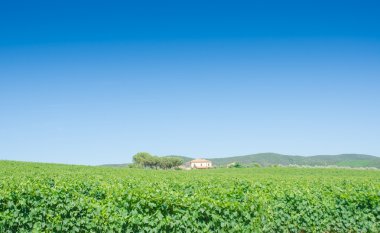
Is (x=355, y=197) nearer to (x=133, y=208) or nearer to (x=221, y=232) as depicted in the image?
(x=221, y=232)

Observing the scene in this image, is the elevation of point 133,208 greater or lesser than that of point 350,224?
greater

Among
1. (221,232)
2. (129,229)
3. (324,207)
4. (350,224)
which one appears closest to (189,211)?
(221,232)

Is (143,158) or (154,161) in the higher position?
(143,158)

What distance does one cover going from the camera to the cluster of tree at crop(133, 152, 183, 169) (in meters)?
134

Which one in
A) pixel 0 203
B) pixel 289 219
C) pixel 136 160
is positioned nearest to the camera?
pixel 0 203

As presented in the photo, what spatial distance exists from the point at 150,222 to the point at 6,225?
441 cm

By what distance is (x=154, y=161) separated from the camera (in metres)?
137

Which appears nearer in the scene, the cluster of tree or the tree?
the cluster of tree

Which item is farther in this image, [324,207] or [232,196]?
[324,207]

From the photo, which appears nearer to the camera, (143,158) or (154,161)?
(154,161)

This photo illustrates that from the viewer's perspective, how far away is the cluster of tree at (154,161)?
134 m

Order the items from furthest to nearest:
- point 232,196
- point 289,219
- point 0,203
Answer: point 289,219, point 232,196, point 0,203

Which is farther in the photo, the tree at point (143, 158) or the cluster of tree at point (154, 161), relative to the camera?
the tree at point (143, 158)

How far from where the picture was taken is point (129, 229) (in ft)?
29.9
